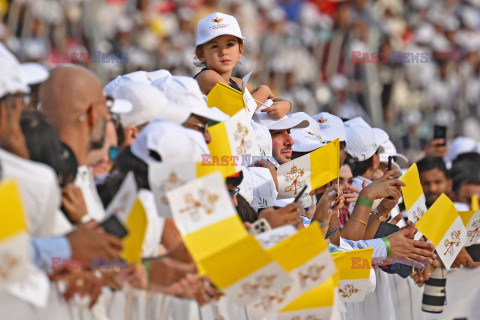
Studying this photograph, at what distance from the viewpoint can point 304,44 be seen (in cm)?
1599

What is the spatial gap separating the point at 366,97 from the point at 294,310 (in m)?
11.2

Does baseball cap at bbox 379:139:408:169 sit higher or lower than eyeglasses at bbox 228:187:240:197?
lower

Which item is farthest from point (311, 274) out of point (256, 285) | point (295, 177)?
point (295, 177)

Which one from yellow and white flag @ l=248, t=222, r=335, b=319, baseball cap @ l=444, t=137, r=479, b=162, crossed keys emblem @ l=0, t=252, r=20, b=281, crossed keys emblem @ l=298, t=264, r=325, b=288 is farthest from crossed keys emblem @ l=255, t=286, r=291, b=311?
baseball cap @ l=444, t=137, r=479, b=162

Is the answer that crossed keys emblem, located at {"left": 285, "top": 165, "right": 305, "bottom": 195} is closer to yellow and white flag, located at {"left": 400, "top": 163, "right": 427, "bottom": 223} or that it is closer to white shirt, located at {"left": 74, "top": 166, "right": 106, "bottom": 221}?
yellow and white flag, located at {"left": 400, "top": 163, "right": 427, "bottom": 223}

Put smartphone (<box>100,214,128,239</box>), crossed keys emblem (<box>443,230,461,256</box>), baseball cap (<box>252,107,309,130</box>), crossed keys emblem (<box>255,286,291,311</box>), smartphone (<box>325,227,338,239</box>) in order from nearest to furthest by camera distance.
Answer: smartphone (<box>100,214,128,239</box>) < crossed keys emblem (<box>255,286,291,311</box>) < smartphone (<box>325,227,338,239</box>) < crossed keys emblem (<box>443,230,461,256</box>) < baseball cap (<box>252,107,309,130</box>)

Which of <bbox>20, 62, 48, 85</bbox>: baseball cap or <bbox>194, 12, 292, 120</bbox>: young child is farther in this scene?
<bbox>194, 12, 292, 120</bbox>: young child

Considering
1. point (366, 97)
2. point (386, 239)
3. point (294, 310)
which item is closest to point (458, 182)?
point (386, 239)

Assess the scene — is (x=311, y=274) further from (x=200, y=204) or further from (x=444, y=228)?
(x=444, y=228)

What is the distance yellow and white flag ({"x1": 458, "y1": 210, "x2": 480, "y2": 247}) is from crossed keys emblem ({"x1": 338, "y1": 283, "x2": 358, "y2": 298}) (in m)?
1.30

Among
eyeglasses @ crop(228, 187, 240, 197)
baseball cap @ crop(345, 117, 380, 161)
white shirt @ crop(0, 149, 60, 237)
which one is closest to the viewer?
white shirt @ crop(0, 149, 60, 237)

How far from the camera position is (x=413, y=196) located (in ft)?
20.6

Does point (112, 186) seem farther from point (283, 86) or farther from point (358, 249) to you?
point (283, 86)

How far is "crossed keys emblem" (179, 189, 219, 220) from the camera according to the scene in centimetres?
414
